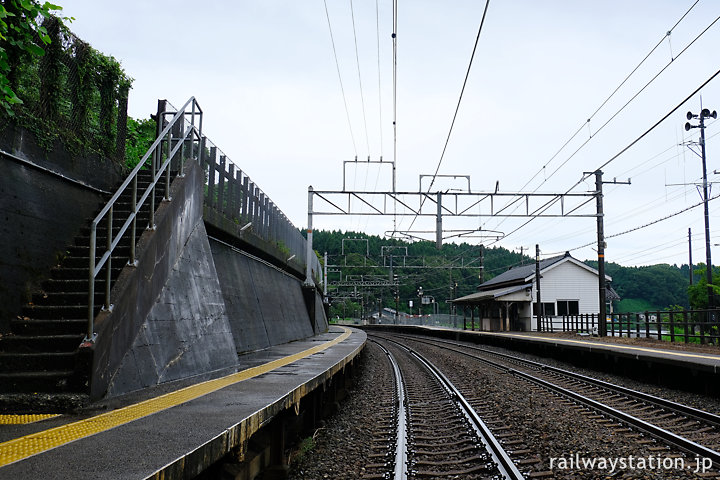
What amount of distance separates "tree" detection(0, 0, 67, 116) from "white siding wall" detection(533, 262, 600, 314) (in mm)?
40411

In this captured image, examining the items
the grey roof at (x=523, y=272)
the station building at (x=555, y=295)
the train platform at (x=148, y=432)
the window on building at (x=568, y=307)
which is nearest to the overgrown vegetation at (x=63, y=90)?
the train platform at (x=148, y=432)

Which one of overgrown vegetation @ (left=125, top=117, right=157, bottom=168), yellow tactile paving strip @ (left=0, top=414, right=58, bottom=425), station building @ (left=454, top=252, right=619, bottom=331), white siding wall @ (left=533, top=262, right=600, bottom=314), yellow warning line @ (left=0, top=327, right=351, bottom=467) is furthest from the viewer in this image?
white siding wall @ (left=533, top=262, right=600, bottom=314)

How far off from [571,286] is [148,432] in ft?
142

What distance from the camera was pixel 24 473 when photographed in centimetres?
310

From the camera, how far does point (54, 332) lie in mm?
6398

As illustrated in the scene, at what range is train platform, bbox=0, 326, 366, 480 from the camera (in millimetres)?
3236

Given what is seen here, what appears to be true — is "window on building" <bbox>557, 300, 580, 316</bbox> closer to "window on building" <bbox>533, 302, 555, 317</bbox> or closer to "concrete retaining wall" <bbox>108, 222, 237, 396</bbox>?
"window on building" <bbox>533, 302, 555, 317</bbox>

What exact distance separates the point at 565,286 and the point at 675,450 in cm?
3851

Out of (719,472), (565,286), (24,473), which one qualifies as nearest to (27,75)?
(24,473)

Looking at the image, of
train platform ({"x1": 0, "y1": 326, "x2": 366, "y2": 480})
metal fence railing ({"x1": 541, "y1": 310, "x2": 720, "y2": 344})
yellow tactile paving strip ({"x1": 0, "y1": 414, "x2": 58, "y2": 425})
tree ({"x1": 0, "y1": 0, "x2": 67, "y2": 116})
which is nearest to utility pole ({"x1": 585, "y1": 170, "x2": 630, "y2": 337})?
metal fence railing ({"x1": 541, "y1": 310, "x2": 720, "y2": 344})

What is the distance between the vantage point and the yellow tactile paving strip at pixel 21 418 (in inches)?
188

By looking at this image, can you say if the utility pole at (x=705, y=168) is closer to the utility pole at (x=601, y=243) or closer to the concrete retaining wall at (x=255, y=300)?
the utility pole at (x=601, y=243)

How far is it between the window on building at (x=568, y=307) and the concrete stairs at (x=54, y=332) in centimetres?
4055

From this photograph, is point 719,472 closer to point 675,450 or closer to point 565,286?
point 675,450
